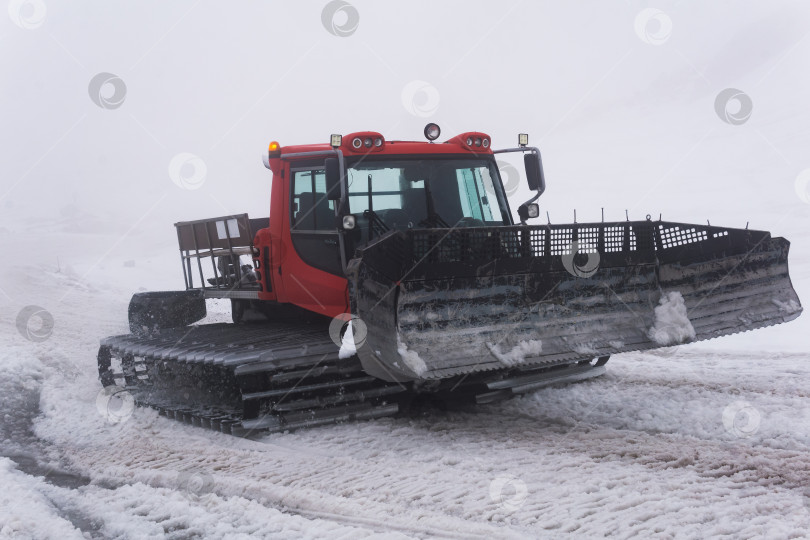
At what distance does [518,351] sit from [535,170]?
2.08 m

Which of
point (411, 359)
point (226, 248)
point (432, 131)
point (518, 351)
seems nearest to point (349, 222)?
point (432, 131)

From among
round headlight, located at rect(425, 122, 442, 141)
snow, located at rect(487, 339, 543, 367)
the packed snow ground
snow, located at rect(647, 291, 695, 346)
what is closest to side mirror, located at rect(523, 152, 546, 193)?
round headlight, located at rect(425, 122, 442, 141)

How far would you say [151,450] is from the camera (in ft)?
15.6

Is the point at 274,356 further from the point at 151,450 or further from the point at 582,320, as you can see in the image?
the point at 582,320

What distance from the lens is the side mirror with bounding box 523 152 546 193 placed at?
6.18 m

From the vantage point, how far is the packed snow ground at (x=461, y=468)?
309cm

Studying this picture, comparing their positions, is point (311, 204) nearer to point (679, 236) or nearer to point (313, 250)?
point (313, 250)

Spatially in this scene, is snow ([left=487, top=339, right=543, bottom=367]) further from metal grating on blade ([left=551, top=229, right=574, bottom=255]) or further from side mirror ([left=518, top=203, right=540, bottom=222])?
side mirror ([left=518, top=203, right=540, bottom=222])

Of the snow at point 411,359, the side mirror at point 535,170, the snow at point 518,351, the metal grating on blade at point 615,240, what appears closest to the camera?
the snow at point 411,359

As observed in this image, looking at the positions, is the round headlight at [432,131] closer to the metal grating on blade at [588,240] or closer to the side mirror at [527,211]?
the side mirror at [527,211]

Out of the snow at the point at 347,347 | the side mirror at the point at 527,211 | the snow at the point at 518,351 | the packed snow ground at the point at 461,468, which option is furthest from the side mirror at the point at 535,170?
the snow at the point at 347,347

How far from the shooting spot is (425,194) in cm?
580

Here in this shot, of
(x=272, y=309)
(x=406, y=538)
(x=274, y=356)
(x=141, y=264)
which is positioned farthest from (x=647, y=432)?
(x=141, y=264)

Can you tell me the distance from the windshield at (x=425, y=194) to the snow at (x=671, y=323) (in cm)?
148
